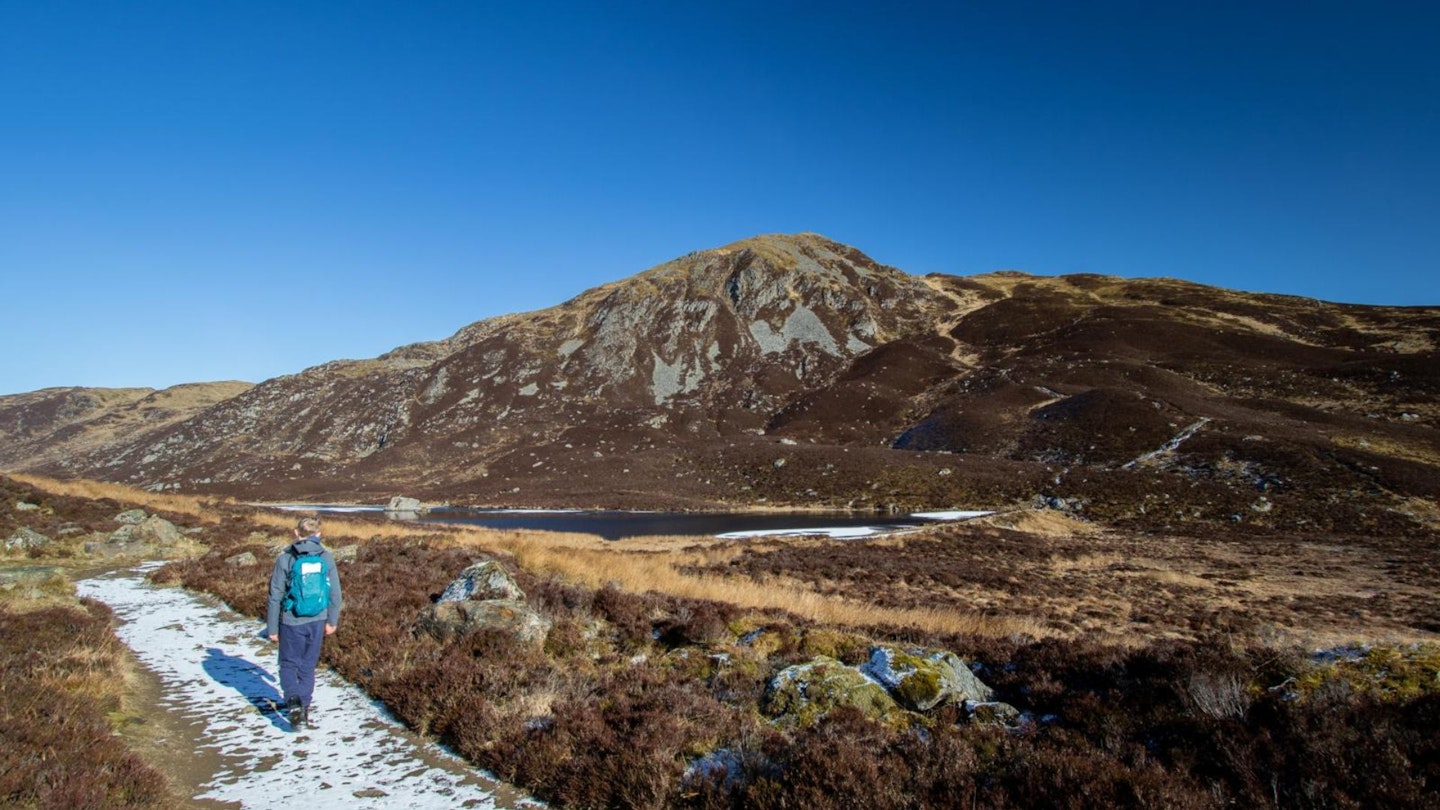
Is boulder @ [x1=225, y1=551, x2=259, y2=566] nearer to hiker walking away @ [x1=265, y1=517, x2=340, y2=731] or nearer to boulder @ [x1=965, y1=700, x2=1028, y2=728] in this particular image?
hiker walking away @ [x1=265, y1=517, x2=340, y2=731]

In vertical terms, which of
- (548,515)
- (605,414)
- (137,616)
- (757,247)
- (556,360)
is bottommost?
(548,515)

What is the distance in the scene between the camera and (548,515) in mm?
60969

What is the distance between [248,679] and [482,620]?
3270mm

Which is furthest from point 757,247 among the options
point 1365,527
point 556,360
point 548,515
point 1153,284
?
point 1365,527

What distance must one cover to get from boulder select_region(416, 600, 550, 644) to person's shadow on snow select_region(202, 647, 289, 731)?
2.23 metres

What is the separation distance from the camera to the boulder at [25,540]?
1880cm

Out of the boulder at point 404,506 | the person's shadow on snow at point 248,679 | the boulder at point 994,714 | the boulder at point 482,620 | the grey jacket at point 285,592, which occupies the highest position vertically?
the grey jacket at point 285,592

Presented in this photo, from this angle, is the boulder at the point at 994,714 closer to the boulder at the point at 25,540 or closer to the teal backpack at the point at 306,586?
the teal backpack at the point at 306,586

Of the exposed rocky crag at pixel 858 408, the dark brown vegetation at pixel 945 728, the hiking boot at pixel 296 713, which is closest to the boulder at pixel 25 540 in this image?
the dark brown vegetation at pixel 945 728

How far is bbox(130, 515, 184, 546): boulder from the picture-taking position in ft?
73.8

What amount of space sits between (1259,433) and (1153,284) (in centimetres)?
11123

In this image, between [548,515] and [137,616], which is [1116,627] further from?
[548,515]

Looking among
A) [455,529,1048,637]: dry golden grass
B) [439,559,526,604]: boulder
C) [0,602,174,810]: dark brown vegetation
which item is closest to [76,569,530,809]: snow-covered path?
[0,602,174,810]: dark brown vegetation

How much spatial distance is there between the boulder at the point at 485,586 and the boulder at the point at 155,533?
18.6 metres
